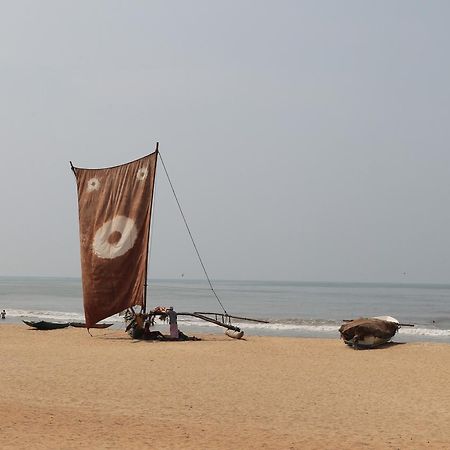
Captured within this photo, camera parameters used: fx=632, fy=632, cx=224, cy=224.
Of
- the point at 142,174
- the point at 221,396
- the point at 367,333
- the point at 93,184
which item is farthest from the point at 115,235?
the point at 221,396

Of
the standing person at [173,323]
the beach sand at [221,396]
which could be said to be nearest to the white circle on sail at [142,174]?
the standing person at [173,323]

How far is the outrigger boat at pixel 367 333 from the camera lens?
888 inches

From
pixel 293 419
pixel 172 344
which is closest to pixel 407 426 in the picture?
pixel 293 419

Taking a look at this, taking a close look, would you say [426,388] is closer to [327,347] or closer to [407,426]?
[407,426]

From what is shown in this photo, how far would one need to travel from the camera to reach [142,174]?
24547 millimetres

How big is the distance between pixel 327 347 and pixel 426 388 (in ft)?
26.9

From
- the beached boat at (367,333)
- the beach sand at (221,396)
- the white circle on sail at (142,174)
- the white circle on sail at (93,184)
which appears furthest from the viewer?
the white circle on sail at (93,184)

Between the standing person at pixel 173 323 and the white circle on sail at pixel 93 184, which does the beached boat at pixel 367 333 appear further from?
the white circle on sail at pixel 93 184

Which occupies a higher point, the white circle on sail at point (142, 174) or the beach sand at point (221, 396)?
the white circle on sail at point (142, 174)

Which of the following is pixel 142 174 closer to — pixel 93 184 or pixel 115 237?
→ pixel 93 184

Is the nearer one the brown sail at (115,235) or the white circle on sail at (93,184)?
the brown sail at (115,235)

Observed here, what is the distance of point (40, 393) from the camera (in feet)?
43.3

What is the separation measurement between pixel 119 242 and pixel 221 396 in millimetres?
11517

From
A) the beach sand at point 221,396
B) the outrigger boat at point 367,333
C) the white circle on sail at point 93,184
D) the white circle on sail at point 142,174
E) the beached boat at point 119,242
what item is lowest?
the beach sand at point 221,396
